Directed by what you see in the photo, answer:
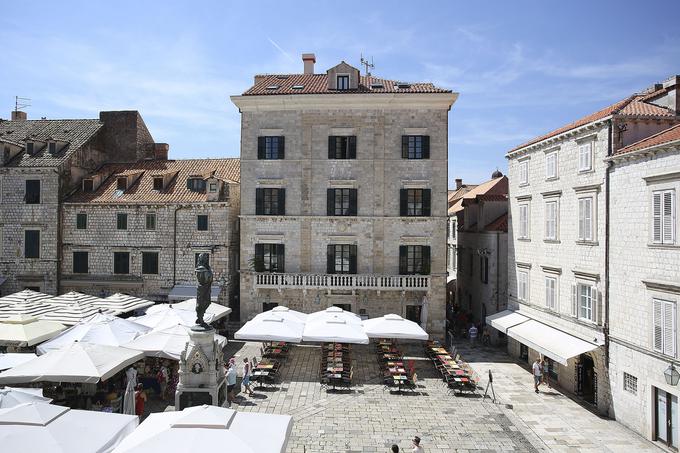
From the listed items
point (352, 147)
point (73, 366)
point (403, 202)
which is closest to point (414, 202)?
point (403, 202)

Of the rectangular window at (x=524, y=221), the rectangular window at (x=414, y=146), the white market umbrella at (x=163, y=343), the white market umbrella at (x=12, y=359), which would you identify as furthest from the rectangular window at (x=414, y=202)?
the white market umbrella at (x=12, y=359)

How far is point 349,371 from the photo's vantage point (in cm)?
2230

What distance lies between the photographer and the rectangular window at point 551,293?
75.7 feet

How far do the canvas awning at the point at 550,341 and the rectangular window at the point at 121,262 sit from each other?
24.6 m

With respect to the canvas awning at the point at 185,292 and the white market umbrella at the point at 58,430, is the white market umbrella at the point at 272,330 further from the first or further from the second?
the white market umbrella at the point at 58,430

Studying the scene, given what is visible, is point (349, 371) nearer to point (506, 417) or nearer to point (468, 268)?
point (506, 417)

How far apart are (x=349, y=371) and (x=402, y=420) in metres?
5.13

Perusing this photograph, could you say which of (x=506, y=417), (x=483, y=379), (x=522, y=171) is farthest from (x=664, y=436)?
(x=522, y=171)

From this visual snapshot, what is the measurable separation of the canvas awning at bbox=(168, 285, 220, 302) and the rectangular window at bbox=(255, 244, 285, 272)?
12.0 feet

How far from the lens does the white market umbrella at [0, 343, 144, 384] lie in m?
15.2

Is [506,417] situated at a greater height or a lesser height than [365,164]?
lesser

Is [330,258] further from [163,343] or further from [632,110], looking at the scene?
[632,110]

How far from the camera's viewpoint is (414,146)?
99.1 feet

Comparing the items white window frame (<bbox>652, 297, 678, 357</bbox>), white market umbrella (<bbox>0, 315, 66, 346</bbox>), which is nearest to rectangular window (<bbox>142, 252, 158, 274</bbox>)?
white market umbrella (<bbox>0, 315, 66, 346</bbox>)
